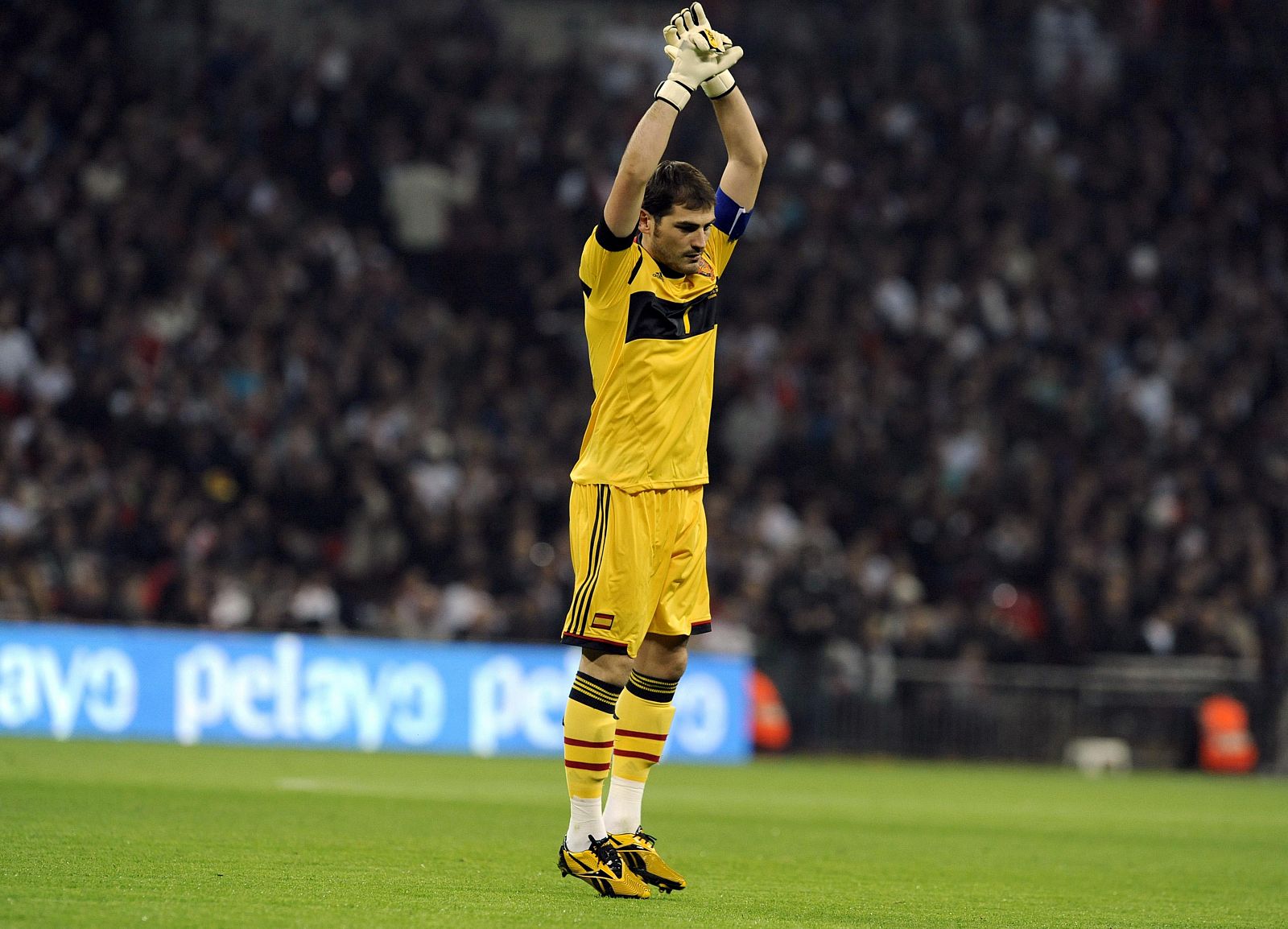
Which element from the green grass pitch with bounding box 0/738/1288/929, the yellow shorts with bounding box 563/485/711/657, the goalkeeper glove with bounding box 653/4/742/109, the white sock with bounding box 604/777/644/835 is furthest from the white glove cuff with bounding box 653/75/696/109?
the green grass pitch with bounding box 0/738/1288/929

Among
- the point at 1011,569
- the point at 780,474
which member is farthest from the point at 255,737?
the point at 1011,569

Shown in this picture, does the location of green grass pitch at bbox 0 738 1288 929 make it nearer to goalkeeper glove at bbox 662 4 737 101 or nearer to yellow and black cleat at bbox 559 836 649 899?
yellow and black cleat at bbox 559 836 649 899

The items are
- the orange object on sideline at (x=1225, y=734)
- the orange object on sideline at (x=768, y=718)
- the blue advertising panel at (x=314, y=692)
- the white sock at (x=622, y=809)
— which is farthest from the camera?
the orange object on sideline at (x=1225, y=734)

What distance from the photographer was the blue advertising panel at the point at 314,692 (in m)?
16.4

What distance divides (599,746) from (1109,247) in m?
20.5

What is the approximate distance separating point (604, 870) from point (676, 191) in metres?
2.40

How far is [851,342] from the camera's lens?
2345cm

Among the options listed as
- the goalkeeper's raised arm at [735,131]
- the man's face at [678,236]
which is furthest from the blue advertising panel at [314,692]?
the man's face at [678,236]

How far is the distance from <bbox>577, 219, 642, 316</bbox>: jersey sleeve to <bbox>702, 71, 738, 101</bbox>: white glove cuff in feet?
2.28

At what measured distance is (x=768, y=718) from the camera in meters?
19.7

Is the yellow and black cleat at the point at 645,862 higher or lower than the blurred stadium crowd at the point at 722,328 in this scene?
lower

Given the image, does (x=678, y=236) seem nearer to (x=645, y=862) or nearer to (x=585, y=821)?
(x=585, y=821)

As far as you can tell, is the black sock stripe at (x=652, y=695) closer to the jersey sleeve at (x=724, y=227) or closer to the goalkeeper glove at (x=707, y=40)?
the jersey sleeve at (x=724, y=227)

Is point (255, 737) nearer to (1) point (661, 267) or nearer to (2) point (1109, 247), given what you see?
(1) point (661, 267)
